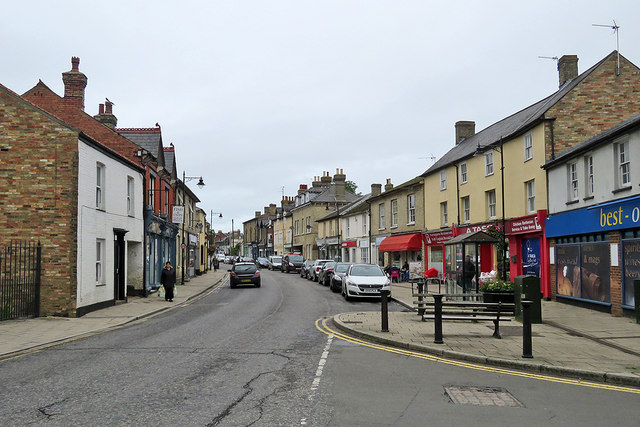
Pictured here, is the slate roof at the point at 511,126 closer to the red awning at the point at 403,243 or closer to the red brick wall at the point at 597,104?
the red brick wall at the point at 597,104

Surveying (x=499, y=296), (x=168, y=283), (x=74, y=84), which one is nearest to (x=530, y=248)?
(x=499, y=296)

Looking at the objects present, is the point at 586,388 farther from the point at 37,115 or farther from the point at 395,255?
the point at 395,255

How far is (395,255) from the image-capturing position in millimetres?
39656

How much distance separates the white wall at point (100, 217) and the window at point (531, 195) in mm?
16805

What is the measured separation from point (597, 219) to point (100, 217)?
1623 cm

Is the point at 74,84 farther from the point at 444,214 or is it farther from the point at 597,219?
the point at 597,219

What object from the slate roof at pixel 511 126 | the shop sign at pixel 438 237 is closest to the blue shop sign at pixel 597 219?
the slate roof at pixel 511 126

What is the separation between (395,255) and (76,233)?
A: 89.6 feet

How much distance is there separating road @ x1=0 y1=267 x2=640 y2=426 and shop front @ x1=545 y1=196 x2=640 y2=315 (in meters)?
8.70

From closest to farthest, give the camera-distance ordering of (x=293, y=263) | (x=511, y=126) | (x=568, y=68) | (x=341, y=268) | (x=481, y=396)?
(x=481, y=396), (x=568, y=68), (x=511, y=126), (x=341, y=268), (x=293, y=263)

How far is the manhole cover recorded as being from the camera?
6512 mm

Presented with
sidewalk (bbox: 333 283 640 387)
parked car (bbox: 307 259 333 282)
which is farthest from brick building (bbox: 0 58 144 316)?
parked car (bbox: 307 259 333 282)

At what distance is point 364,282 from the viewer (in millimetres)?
21406

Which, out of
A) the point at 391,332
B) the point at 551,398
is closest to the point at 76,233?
the point at 391,332
